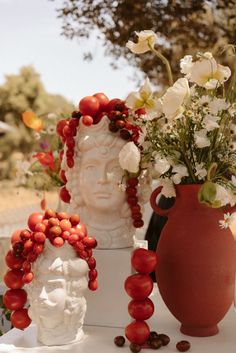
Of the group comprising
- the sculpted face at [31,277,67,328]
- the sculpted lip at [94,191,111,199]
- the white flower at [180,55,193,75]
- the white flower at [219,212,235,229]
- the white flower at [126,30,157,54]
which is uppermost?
the white flower at [126,30,157,54]

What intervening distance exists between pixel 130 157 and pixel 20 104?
7537 mm

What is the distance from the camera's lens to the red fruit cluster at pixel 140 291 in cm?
112

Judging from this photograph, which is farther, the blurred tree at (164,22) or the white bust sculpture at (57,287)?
the blurred tree at (164,22)

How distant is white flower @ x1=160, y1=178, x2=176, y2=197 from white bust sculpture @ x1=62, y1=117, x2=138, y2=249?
10 centimetres

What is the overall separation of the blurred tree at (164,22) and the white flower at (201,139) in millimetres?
2584

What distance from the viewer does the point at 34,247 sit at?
3.54 feet

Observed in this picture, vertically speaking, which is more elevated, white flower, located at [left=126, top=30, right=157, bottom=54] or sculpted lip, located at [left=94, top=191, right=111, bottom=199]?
white flower, located at [left=126, top=30, right=157, bottom=54]

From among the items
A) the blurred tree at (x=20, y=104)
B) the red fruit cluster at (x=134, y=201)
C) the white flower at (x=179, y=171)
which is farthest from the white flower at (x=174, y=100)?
the blurred tree at (x=20, y=104)

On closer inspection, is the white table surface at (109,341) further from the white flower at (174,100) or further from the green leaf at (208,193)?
the white flower at (174,100)

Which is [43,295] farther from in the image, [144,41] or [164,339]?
[144,41]

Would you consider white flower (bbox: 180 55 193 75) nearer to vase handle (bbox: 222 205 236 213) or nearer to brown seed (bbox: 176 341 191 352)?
vase handle (bbox: 222 205 236 213)

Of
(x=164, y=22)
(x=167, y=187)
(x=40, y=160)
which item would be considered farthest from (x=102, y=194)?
(x=164, y=22)

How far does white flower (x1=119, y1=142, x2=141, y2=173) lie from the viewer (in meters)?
1.13

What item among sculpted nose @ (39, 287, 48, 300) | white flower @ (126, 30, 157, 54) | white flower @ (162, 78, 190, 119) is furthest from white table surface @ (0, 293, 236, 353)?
white flower @ (126, 30, 157, 54)
